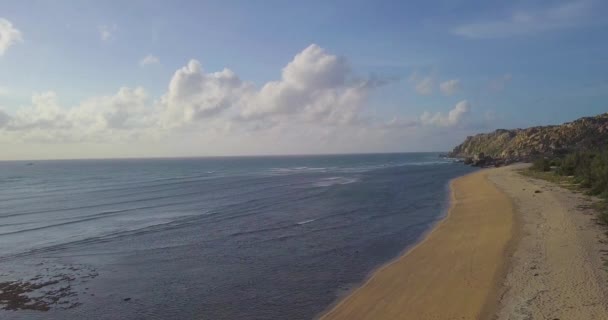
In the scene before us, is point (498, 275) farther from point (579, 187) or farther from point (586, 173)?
point (586, 173)

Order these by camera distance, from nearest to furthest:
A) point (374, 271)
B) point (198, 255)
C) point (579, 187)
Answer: point (374, 271) → point (198, 255) → point (579, 187)

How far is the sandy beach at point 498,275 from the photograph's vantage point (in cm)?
1216

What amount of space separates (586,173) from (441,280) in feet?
107

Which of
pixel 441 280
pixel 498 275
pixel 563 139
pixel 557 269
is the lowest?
pixel 441 280

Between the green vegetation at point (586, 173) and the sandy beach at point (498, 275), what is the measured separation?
4.05m

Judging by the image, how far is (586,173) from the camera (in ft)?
128

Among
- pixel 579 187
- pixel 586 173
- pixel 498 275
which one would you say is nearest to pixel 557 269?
pixel 498 275

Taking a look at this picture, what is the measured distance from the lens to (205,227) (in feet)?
97.7

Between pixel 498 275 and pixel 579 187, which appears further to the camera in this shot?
pixel 579 187

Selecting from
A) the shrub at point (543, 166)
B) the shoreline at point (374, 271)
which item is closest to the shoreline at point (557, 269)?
the shoreline at point (374, 271)

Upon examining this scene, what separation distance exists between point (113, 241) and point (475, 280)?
70.4 feet

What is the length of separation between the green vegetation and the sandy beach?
405 centimetres

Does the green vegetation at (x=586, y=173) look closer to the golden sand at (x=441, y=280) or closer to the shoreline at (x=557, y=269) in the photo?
the shoreline at (x=557, y=269)

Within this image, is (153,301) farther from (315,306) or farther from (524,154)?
(524,154)
